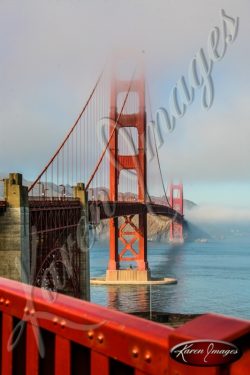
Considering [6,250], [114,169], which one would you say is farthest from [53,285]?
[114,169]

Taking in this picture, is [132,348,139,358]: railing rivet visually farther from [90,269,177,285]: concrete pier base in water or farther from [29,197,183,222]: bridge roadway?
[90,269,177,285]: concrete pier base in water

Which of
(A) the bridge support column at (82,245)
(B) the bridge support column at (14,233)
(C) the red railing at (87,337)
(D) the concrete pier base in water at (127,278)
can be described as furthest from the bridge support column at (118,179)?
(C) the red railing at (87,337)

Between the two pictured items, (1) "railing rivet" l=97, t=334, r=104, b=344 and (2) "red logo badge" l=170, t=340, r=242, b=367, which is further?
(1) "railing rivet" l=97, t=334, r=104, b=344

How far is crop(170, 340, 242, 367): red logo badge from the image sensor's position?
1685mm

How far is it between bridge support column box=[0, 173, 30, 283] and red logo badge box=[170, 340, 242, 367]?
49.9 ft

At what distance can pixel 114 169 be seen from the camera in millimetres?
55812

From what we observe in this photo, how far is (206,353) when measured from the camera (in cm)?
171

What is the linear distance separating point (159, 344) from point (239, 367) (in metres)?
0.33

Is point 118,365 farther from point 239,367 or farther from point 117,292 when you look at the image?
point 117,292

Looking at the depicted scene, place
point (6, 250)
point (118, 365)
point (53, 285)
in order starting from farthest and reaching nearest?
point (53, 285) → point (6, 250) → point (118, 365)

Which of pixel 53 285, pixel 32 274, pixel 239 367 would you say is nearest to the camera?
pixel 239 367

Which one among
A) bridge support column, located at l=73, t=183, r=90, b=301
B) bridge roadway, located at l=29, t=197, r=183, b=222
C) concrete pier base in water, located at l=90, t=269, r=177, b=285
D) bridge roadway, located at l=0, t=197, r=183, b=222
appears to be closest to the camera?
bridge roadway, located at l=0, t=197, r=183, b=222

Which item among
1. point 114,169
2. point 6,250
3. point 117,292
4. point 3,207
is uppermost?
point 114,169

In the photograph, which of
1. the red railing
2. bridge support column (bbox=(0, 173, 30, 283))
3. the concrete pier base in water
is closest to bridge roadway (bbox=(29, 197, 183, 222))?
bridge support column (bbox=(0, 173, 30, 283))
